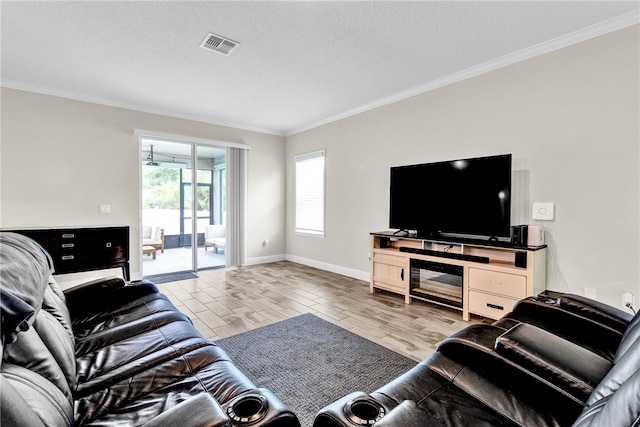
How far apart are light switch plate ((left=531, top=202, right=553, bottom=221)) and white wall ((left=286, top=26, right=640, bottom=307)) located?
0.05 m

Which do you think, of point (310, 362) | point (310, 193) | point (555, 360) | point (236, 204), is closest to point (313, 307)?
point (310, 362)

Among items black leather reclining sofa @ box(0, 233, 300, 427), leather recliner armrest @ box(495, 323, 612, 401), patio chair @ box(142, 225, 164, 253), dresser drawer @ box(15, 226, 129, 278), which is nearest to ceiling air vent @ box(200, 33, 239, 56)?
black leather reclining sofa @ box(0, 233, 300, 427)

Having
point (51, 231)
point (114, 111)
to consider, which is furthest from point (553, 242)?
point (114, 111)

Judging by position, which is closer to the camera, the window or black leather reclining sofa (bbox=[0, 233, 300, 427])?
black leather reclining sofa (bbox=[0, 233, 300, 427])

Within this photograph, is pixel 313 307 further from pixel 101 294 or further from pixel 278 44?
pixel 278 44

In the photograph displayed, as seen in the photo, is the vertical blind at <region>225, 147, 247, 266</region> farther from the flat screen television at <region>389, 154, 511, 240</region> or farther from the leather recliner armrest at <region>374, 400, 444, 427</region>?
the leather recliner armrest at <region>374, 400, 444, 427</region>

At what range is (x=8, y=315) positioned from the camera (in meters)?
0.69

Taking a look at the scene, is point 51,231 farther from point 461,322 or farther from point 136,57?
point 461,322

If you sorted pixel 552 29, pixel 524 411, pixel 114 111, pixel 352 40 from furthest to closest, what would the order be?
pixel 114 111 → pixel 352 40 → pixel 552 29 → pixel 524 411

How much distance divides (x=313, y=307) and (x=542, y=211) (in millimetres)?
2511

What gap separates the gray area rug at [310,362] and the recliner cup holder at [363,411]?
2.82ft

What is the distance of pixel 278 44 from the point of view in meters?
2.78

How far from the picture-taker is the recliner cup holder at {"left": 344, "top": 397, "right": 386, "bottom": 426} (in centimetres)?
89

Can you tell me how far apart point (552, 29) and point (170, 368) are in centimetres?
369
